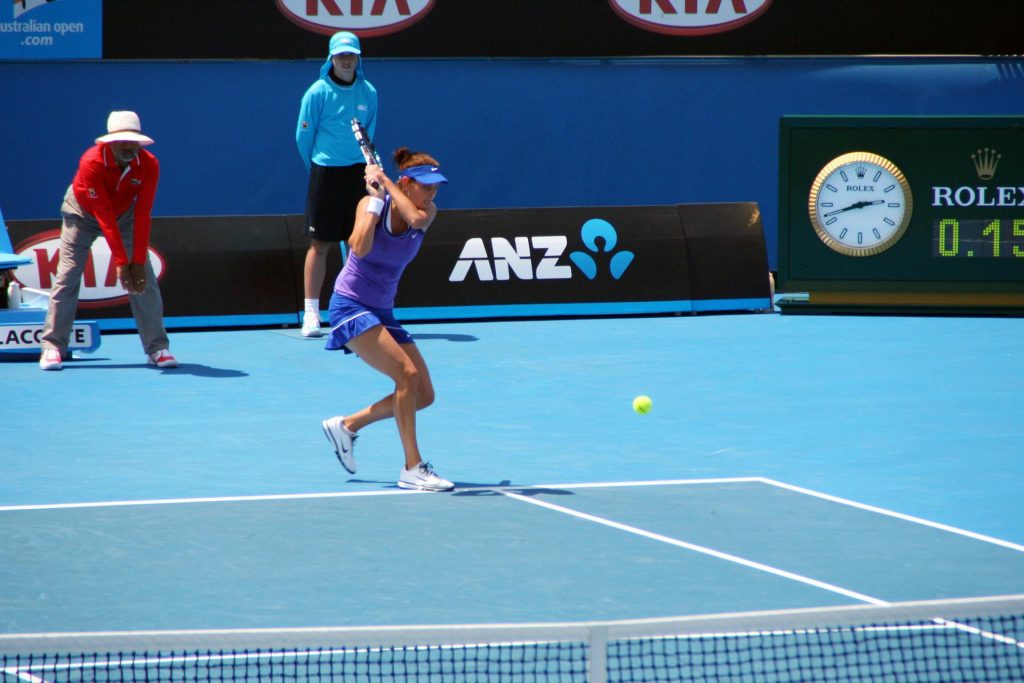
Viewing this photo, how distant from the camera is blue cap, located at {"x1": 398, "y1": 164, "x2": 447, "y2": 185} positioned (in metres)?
7.44

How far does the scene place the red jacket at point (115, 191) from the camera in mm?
10688

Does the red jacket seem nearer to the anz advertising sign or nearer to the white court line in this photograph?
the anz advertising sign

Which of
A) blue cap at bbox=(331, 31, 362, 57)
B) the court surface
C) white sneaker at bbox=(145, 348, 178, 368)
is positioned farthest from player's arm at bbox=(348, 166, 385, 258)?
blue cap at bbox=(331, 31, 362, 57)

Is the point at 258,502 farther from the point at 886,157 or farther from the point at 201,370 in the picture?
the point at 886,157

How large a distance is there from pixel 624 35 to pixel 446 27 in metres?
1.82

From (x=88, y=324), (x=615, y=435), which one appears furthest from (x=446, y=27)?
(x=615, y=435)

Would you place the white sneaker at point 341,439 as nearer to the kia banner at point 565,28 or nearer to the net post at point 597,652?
the net post at point 597,652

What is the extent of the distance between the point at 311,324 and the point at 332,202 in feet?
3.32

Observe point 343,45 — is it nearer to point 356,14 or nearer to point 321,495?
point 356,14

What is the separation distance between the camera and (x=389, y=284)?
7.77 m

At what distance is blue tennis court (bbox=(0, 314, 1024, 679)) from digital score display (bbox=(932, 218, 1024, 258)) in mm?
1396

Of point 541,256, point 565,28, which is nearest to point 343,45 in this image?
point 541,256

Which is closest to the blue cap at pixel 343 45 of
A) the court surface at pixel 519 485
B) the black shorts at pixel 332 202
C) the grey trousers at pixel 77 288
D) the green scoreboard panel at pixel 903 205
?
the black shorts at pixel 332 202

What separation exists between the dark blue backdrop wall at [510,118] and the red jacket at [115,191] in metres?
5.29
